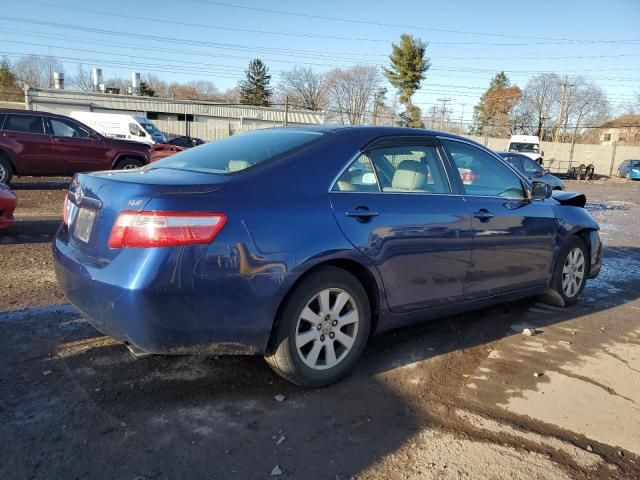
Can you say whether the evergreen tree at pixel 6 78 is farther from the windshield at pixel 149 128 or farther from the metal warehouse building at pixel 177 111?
the windshield at pixel 149 128

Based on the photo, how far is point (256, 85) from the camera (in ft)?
246

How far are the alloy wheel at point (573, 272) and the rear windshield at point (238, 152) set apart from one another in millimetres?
3097

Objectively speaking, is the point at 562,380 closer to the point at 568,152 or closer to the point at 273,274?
the point at 273,274

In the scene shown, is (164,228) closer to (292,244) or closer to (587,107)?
(292,244)

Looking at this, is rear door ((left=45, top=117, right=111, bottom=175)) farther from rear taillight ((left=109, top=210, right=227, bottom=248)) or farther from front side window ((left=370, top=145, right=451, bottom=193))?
rear taillight ((left=109, top=210, right=227, bottom=248))

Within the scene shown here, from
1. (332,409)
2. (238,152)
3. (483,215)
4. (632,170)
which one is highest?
(238,152)

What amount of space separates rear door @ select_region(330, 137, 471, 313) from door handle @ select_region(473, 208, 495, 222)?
0.14 metres

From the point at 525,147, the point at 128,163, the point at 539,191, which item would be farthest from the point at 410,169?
the point at 525,147

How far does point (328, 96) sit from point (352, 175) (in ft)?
217

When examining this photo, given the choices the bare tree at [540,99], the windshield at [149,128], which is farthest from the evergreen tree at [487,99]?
the windshield at [149,128]

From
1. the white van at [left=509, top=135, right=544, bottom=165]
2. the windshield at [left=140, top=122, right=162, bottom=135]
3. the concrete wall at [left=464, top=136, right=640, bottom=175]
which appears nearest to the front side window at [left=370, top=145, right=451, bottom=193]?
the windshield at [left=140, top=122, right=162, bottom=135]

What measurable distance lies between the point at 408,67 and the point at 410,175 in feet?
192

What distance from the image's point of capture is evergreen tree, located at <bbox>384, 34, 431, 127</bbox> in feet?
191

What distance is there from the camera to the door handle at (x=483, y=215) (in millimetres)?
4020
